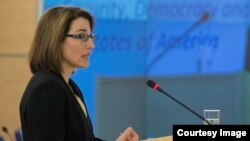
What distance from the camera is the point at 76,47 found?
1.93 m

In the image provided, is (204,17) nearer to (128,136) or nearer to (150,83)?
(150,83)

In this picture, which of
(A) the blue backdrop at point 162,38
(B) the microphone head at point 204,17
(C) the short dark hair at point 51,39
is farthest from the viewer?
(B) the microphone head at point 204,17

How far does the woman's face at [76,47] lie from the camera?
1.90 meters

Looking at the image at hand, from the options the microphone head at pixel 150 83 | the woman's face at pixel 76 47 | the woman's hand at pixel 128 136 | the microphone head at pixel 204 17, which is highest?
the microphone head at pixel 204 17

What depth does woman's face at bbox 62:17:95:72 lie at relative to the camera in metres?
1.90

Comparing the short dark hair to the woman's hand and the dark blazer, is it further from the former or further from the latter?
the woman's hand

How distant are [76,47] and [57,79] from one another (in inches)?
7.4

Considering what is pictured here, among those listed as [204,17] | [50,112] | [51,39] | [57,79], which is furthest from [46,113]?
[204,17]

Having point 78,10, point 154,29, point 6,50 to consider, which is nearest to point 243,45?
point 154,29

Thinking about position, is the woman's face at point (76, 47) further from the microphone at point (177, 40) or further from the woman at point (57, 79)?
the microphone at point (177, 40)

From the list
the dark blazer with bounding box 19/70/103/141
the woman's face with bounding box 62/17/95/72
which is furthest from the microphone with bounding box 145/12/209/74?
the dark blazer with bounding box 19/70/103/141

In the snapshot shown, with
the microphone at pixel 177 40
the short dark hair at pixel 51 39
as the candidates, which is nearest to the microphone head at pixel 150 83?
the short dark hair at pixel 51 39

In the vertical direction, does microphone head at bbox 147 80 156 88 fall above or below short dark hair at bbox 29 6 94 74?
below

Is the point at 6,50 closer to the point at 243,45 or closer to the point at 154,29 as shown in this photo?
the point at 154,29
